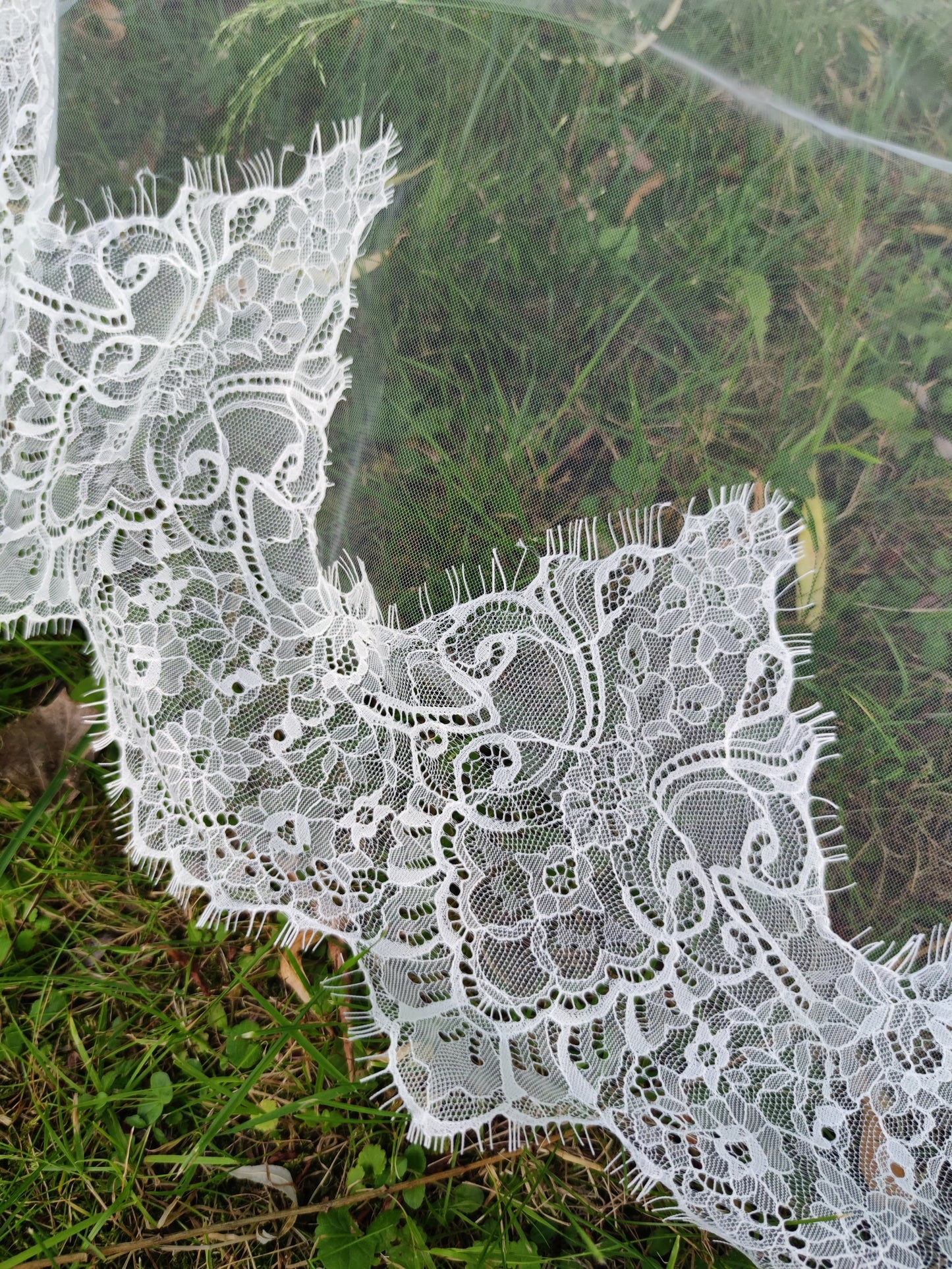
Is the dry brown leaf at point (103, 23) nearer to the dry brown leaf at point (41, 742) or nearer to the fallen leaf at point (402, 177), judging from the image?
the fallen leaf at point (402, 177)

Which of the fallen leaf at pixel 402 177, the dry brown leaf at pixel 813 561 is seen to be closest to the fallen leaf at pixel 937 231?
the dry brown leaf at pixel 813 561

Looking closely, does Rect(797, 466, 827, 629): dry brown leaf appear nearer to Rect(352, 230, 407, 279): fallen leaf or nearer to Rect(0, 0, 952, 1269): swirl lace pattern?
Rect(0, 0, 952, 1269): swirl lace pattern

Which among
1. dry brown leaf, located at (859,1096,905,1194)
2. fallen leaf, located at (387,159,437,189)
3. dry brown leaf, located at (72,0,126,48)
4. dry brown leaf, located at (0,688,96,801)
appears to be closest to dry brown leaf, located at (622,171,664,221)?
fallen leaf, located at (387,159,437,189)

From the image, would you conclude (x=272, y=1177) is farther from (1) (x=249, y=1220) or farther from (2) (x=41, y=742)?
(2) (x=41, y=742)

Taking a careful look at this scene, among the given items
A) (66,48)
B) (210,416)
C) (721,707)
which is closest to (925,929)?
(721,707)

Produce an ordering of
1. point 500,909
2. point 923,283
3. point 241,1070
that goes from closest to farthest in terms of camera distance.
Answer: point 923,283, point 500,909, point 241,1070

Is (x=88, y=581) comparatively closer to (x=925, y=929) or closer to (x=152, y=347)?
(x=152, y=347)
